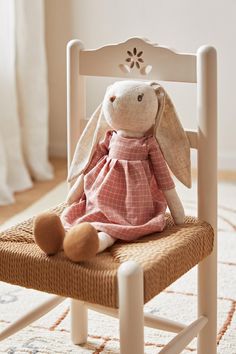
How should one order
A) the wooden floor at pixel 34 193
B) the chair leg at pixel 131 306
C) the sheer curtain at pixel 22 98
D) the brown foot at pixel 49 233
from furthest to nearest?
the sheer curtain at pixel 22 98 → the wooden floor at pixel 34 193 → the brown foot at pixel 49 233 → the chair leg at pixel 131 306

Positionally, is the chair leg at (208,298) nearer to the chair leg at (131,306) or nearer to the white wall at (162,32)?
the chair leg at (131,306)

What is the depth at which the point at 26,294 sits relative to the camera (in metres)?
2.06

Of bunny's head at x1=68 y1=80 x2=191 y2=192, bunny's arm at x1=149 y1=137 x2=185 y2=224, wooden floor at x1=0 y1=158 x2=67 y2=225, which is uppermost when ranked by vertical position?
bunny's head at x1=68 y1=80 x2=191 y2=192

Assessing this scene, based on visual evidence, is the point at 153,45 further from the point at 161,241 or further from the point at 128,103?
the point at 161,241

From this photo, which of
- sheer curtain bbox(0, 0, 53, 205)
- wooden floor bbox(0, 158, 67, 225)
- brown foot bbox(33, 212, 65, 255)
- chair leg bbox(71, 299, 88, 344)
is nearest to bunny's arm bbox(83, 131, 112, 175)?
brown foot bbox(33, 212, 65, 255)

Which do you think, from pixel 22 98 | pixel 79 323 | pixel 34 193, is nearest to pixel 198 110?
pixel 79 323

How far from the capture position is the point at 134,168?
1487 mm

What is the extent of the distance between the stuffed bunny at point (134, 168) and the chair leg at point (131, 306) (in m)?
0.19

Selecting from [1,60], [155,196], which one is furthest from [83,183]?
[1,60]

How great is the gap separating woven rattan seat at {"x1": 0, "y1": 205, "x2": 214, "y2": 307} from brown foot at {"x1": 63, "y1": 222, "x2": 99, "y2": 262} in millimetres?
18

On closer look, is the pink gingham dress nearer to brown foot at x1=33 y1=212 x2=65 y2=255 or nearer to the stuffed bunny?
Result: the stuffed bunny

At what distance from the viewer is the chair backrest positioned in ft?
4.75

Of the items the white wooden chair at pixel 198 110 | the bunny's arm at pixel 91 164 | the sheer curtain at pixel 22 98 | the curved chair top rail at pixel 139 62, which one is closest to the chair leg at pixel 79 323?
the white wooden chair at pixel 198 110

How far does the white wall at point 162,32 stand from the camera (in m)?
3.09
